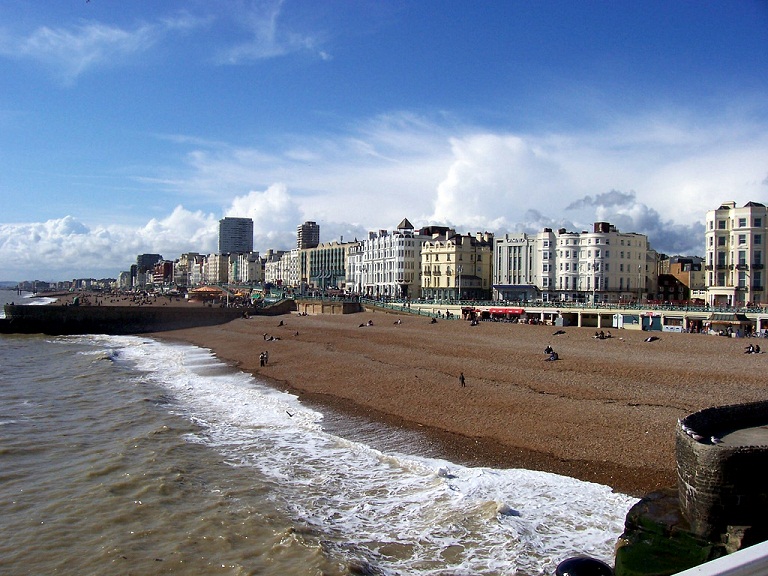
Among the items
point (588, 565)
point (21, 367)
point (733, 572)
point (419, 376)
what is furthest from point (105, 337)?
point (733, 572)

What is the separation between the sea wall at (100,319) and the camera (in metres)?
65.9

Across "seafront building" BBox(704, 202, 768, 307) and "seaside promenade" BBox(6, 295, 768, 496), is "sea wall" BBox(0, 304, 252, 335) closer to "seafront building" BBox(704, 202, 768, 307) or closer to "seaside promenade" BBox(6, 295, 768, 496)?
"seaside promenade" BBox(6, 295, 768, 496)

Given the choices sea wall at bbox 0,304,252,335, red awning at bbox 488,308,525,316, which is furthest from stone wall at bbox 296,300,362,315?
red awning at bbox 488,308,525,316

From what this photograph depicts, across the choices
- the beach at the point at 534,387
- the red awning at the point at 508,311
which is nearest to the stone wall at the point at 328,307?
the red awning at the point at 508,311

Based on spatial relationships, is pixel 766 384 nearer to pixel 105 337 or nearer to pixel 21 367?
pixel 21 367

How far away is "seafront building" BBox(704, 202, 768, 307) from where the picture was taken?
51.1 meters

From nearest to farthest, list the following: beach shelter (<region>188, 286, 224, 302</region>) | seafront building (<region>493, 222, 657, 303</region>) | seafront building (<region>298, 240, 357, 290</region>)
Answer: seafront building (<region>493, 222, 657, 303</region>), beach shelter (<region>188, 286, 224, 302</region>), seafront building (<region>298, 240, 357, 290</region>)

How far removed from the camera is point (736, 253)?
2052 inches

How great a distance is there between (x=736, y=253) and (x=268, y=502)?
50476mm

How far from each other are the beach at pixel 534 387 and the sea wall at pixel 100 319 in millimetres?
26585

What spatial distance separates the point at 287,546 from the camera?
12.0 m

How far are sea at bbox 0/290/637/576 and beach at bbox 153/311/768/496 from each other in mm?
1305

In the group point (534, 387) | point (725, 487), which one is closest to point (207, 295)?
point (534, 387)

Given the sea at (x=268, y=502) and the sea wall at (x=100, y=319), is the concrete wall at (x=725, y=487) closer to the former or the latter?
the sea at (x=268, y=502)
